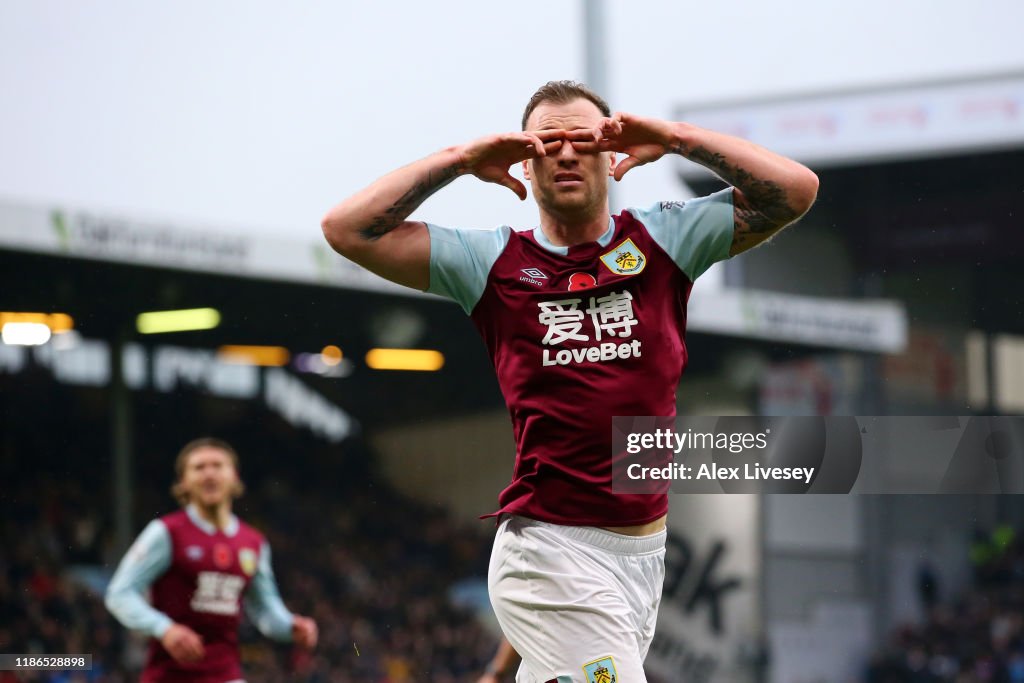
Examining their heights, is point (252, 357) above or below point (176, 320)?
below

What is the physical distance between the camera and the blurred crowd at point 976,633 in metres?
15.7

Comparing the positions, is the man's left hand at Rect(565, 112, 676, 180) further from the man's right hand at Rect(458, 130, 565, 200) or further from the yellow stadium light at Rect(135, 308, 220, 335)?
the yellow stadium light at Rect(135, 308, 220, 335)

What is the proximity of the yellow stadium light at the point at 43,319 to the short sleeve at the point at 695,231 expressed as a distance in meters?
4.79

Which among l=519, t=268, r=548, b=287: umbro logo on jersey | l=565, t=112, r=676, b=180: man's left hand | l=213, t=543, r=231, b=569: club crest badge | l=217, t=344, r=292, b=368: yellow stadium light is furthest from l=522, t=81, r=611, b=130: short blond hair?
l=217, t=344, r=292, b=368: yellow stadium light

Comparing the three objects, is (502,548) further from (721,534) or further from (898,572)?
(898,572)

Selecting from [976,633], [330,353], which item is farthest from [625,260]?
[976,633]

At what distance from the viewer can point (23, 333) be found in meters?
7.35

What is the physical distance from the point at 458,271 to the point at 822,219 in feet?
13.0

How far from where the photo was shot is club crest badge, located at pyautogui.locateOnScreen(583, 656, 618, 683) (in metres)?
3.03

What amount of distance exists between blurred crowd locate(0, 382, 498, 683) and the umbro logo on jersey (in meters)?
5.17

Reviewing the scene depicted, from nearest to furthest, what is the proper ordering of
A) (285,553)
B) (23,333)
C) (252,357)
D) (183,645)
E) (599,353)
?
1. (599,353)
2. (183,645)
3. (23,333)
4. (252,357)
5. (285,553)

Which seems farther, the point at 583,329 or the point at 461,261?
the point at 461,261

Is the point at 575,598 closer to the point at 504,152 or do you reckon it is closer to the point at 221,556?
the point at 504,152

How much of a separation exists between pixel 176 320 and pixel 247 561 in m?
5.06
